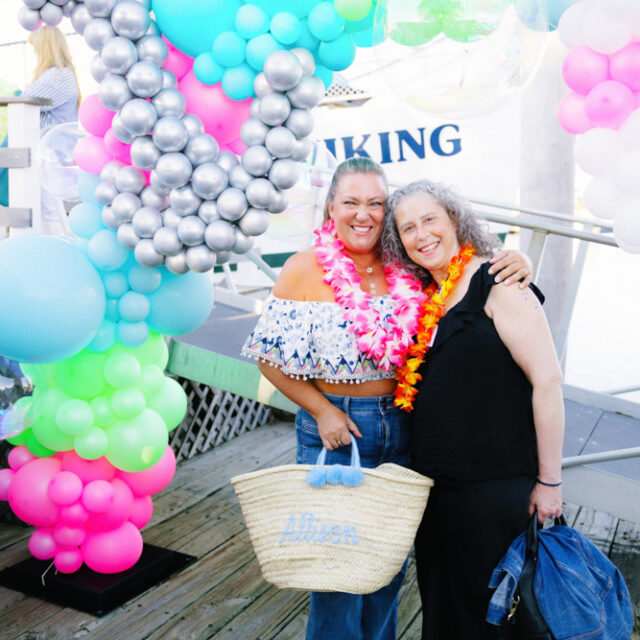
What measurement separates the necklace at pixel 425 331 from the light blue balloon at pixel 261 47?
71cm

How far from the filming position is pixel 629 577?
9.77 ft

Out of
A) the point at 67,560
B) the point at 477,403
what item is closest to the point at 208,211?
the point at 477,403

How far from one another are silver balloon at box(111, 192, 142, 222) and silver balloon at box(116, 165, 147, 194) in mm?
16

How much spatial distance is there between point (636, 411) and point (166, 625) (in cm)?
240

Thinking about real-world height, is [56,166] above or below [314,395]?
above

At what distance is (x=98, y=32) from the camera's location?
5.90 feet

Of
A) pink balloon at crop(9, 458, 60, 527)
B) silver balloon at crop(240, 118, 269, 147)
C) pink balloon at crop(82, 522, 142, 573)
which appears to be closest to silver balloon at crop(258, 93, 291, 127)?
silver balloon at crop(240, 118, 269, 147)

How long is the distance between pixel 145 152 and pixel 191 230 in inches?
9.0

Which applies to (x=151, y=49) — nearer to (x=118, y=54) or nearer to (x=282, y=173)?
(x=118, y=54)

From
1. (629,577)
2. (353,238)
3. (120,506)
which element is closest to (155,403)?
(120,506)

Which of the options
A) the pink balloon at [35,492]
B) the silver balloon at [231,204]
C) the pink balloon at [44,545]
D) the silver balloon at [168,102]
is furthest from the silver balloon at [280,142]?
the pink balloon at [44,545]

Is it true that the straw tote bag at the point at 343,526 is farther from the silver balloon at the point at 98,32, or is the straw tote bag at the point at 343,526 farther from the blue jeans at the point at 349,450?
the silver balloon at the point at 98,32

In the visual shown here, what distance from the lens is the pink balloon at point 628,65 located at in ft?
6.62

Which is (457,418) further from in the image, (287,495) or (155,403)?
(155,403)
